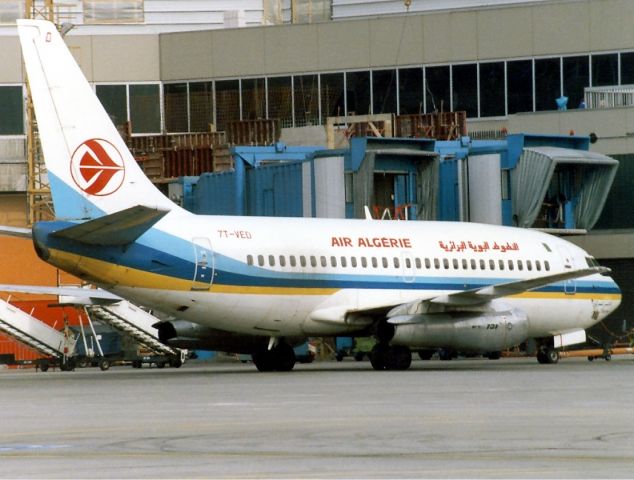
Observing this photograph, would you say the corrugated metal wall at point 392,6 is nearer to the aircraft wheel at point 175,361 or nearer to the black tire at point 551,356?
the aircraft wheel at point 175,361

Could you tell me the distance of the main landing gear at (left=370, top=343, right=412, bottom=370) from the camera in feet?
124

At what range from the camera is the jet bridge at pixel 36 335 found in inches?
1956

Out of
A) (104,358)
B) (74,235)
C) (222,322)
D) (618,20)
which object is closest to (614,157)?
(618,20)

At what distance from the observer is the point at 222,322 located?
36.0 meters

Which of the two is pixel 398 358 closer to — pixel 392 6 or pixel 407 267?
pixel 407 267

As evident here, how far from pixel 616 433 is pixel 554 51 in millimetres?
49041

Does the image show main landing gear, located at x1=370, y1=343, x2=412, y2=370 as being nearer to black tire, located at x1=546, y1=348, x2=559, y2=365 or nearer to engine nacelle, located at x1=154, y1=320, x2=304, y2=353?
engine nacelle, located at x1=154, y1=320, x2=304, y2=353

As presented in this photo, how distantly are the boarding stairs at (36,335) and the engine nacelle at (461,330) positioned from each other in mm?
16574

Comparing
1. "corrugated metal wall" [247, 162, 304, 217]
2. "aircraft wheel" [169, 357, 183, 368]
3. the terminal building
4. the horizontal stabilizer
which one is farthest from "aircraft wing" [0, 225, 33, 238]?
"corrugated metal wall" [247, 162, 304, 217]

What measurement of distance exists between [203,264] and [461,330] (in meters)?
6.84

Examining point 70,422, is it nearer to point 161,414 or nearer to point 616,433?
point 161,414

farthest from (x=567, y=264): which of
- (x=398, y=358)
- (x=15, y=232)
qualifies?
(x=15, y=232)

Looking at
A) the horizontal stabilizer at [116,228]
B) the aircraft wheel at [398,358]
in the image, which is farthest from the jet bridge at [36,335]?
the horizontal stabilizer at [116,228]

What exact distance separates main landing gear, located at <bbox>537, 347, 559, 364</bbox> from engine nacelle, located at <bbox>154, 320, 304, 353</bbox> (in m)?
7.93
